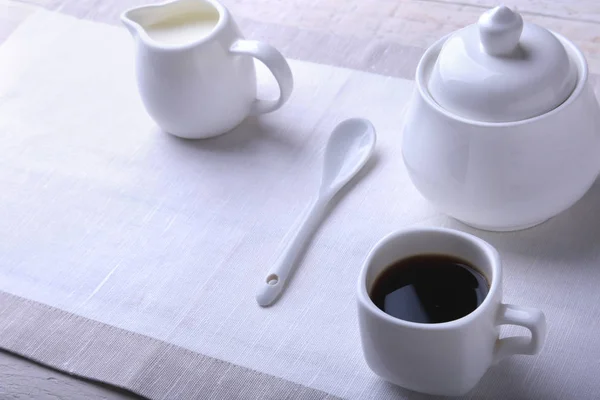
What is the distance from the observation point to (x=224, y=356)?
62cm

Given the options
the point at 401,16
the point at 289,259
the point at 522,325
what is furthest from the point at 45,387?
the point at 401,16

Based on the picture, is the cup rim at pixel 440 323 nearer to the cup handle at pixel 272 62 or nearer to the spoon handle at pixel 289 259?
the spoon handle at pixel 289 259

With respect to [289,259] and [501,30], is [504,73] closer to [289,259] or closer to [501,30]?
[501,30]

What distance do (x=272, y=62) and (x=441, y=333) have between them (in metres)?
0.34

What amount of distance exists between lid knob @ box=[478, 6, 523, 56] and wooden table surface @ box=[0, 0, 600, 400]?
0.26 meters

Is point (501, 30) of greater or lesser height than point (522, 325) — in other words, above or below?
above

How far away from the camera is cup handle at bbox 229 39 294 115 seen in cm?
76

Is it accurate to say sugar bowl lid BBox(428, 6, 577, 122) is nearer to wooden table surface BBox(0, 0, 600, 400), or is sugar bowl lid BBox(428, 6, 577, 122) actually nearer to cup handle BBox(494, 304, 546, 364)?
cup handle BBox(494, 304, 546, 364)

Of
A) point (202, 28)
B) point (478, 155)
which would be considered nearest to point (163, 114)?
point (202, 28)

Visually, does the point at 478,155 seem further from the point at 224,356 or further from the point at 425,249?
the point at 224,356

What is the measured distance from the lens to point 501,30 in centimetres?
58

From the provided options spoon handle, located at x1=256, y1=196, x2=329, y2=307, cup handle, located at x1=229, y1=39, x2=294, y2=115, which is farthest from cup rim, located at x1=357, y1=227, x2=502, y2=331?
cup handle, located at x1=229, y1=39, x2=294, y2=115

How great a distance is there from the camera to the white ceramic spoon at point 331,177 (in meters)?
0.66

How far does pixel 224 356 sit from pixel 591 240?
11.5 inches
